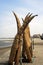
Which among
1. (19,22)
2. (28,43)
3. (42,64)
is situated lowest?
(42,64)

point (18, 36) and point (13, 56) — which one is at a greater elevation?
point (18, 36)

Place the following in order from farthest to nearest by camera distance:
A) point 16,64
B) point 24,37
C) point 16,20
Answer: point 24,37 → point 16,20 → point 16,64

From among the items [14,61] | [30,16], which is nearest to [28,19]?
[30,16]

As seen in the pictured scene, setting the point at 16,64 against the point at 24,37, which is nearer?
the point at 16,64

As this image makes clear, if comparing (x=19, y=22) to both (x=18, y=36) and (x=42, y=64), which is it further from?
(x=42, y=64)

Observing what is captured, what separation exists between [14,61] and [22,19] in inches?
123

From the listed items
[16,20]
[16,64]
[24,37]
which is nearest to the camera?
[16,64]

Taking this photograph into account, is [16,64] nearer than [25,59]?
Yes

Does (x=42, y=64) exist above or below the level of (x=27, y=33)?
below

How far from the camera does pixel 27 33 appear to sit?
59.2 ft

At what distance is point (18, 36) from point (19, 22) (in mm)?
1222

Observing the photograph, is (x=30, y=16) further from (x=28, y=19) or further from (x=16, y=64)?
(x=16, y=64)

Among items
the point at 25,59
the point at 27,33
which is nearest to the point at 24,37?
the point at 27,33

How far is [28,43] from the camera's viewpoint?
18.0m
